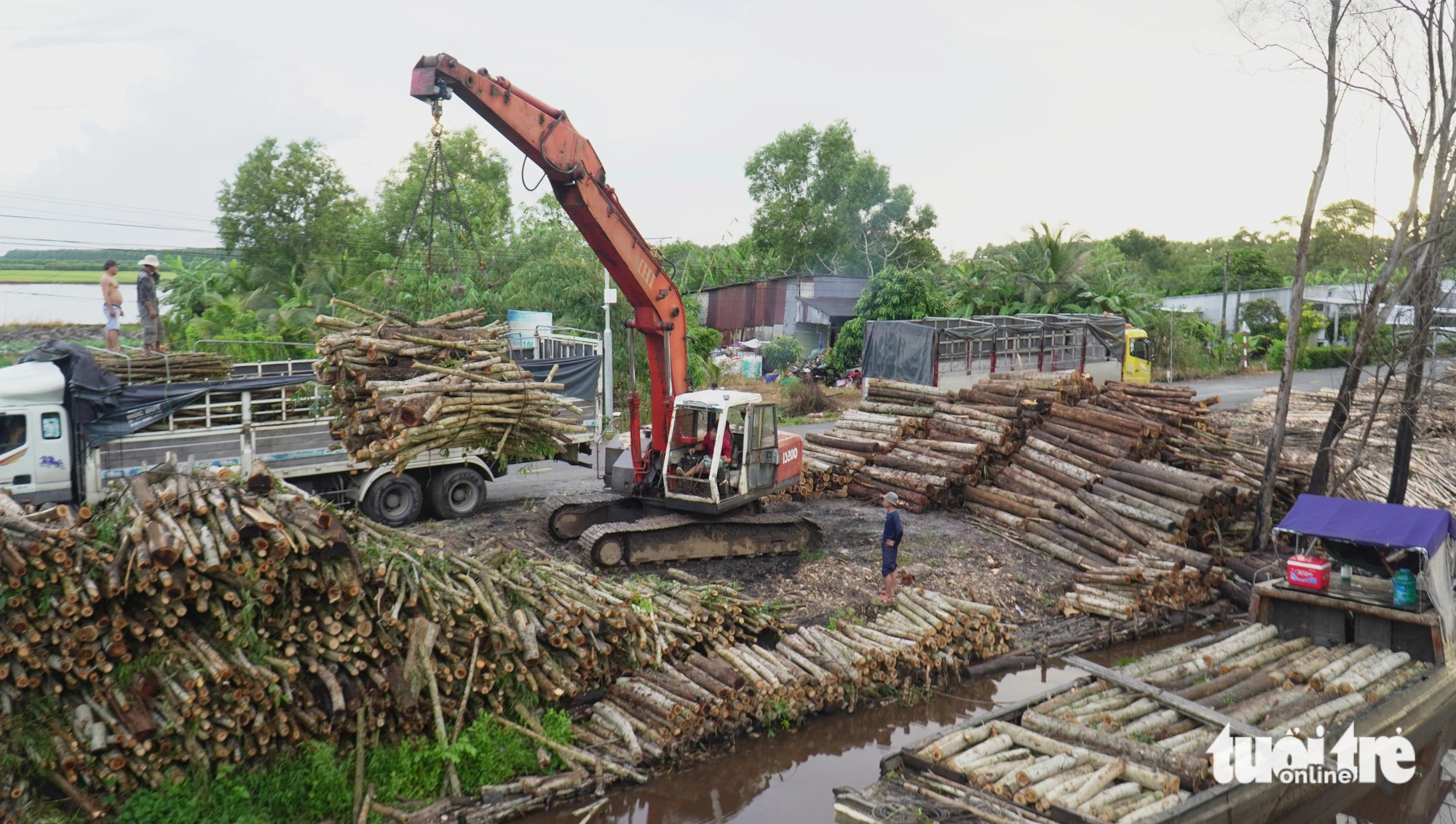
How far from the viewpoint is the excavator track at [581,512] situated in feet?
51.9

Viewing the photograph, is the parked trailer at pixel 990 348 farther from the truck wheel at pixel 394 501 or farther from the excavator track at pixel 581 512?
the truck wheel at pixel 394 501

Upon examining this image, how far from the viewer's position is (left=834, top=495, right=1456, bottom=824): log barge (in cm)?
850

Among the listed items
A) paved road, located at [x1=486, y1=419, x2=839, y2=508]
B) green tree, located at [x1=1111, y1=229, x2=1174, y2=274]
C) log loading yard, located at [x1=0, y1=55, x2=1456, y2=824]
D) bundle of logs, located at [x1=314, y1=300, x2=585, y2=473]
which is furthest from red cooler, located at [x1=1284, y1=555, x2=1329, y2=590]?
green tree, located at [x1=1111, y1=229, x2=1174, y2=274]

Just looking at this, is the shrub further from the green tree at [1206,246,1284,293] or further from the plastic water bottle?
the green tree at [1206,246,1284,293]

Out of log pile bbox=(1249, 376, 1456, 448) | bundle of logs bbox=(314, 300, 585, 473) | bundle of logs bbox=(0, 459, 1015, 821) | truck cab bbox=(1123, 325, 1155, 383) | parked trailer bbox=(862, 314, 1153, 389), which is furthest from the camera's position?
truck cab bbox=(1123, 325, 1155, 383)

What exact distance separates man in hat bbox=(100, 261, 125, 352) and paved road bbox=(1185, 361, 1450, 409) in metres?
30.6

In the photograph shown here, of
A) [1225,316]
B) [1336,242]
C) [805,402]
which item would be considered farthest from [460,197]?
[1336,242]

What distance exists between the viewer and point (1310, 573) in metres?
12.4

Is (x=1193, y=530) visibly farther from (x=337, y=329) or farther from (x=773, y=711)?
(x=337, y=329)

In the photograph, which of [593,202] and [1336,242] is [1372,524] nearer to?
[593,202]

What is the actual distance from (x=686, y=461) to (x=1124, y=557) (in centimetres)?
691

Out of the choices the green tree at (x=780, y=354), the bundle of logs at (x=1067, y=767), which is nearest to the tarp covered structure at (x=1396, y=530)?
the bundle of logs at (x=1067, y=767)

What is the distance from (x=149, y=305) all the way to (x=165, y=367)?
2.33 meters

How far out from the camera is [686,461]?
617 inches
